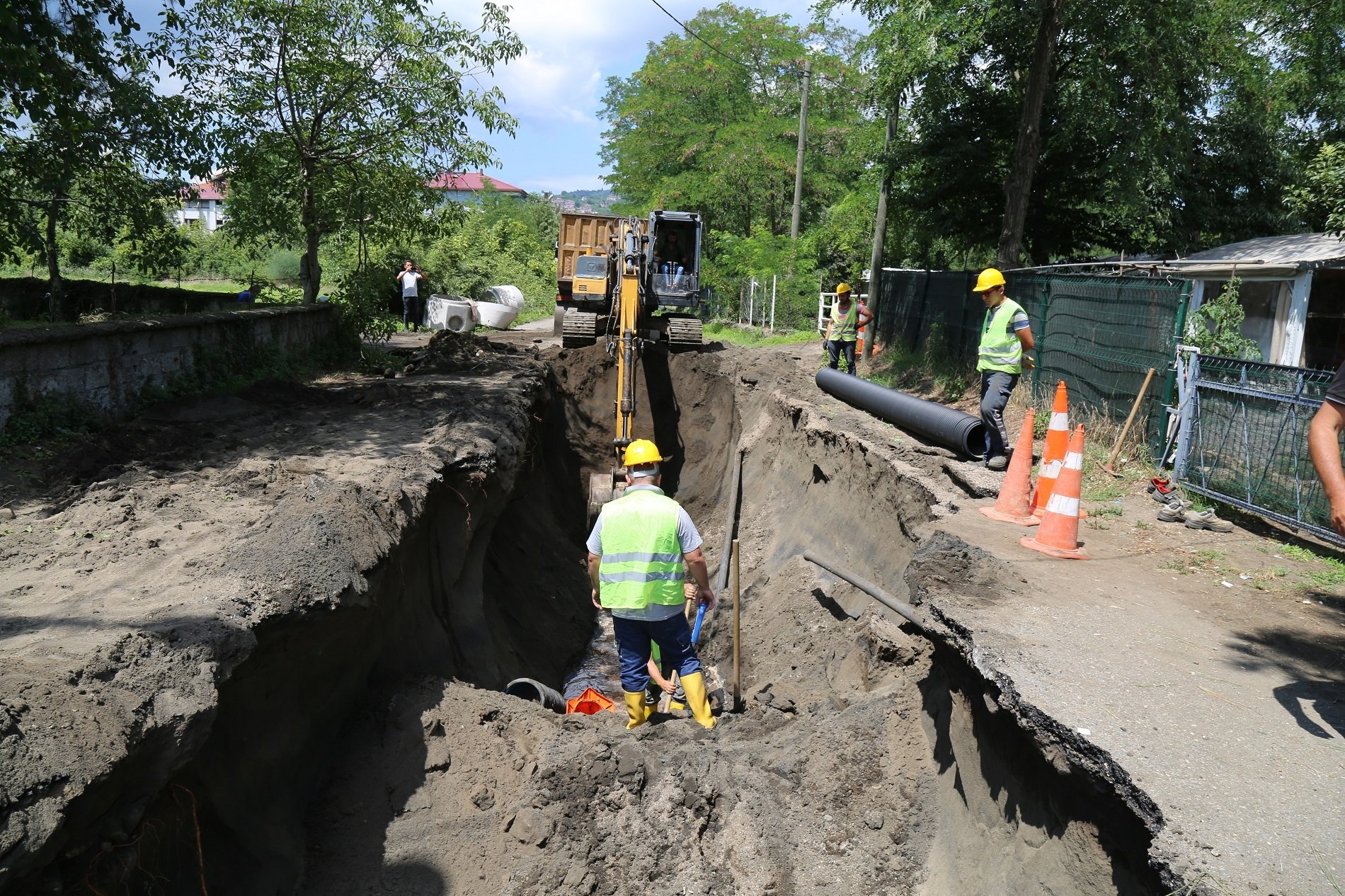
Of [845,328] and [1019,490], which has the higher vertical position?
[845,328]

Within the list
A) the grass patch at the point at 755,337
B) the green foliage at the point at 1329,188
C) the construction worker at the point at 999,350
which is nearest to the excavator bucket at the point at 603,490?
the construction worker at the point at 999,350

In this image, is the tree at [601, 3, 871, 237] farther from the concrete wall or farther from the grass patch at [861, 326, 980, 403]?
the concrete wall

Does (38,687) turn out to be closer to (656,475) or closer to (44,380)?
(656,475)

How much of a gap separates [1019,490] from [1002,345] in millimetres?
1749

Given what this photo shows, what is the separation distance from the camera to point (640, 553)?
5.60 meters

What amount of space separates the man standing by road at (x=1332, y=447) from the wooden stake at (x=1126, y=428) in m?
5.05

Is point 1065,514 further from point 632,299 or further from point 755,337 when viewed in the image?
point 755,337

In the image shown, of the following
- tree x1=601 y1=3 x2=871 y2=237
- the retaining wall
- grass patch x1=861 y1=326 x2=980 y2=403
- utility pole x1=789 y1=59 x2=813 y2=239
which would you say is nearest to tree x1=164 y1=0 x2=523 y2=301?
the retaining wall

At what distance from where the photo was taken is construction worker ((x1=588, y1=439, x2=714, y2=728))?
219 inches

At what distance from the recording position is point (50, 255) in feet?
35.5

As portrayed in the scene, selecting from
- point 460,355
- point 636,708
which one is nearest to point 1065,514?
point 636,708

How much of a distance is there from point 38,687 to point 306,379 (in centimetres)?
989

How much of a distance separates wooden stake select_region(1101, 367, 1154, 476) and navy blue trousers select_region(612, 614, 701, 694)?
14.9 ft

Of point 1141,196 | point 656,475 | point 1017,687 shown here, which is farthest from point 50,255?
point 1141,196
